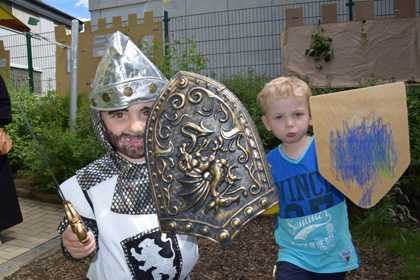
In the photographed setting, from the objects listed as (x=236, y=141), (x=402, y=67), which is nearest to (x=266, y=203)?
(x=236, y=141)

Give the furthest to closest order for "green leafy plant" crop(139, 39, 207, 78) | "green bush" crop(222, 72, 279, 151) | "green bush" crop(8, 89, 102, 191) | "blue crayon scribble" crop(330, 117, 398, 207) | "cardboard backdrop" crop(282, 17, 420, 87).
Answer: "cardboard backdrop" crop(282, 17, 420, 87)
"green leafy plant" crop(139, 39, 207, 78)
"green bush" crop(8, 89, 102, 191)
"green bush" crop(222, 72, 279, 151)
"blue crayon scribble" crop(330, 117, 398, 207)

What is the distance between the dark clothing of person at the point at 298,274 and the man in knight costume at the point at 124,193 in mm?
486

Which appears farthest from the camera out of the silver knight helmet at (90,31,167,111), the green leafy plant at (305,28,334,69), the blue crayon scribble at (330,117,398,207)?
the green leafy plant at (305,28,334,69)

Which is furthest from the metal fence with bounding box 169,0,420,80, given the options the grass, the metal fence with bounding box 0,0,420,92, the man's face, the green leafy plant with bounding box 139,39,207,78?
the man's face

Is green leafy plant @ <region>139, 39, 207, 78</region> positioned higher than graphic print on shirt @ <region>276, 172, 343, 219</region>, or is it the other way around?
green leafy plant @ <region>139, 39, 207, 78</region>

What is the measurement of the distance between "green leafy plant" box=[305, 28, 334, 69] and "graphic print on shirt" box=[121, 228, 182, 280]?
479cm

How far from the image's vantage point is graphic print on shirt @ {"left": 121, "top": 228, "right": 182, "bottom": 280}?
144cm

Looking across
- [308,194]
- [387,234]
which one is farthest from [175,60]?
[308,194]

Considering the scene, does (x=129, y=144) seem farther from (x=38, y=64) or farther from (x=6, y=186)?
(x=38, y=64)

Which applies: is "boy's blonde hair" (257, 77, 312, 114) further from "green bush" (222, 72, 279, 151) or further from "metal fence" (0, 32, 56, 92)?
"metal fence" (0, 32, 56, 92)

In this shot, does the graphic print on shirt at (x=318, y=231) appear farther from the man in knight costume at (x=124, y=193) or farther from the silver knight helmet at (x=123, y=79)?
the silver knight helmet at (x=123, y=79)

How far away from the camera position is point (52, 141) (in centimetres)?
482

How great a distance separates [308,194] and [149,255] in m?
0.69

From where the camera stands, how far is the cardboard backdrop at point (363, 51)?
5.64 m
